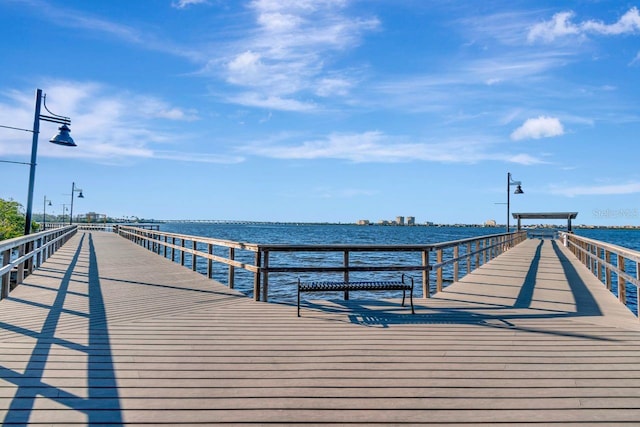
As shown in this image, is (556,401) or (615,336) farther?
(615,336)

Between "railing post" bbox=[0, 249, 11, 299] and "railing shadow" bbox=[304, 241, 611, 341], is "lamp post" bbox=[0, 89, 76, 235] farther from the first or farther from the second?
"railing shadow" bbox=[304, 241, 611, 341]

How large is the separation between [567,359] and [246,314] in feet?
12.7

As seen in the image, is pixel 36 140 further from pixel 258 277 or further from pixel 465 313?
pixel 465 313

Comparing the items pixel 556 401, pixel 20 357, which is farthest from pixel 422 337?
pixel 20 357

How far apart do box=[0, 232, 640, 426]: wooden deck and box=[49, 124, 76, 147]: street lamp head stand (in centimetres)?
560

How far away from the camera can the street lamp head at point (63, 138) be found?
11102 millimetres

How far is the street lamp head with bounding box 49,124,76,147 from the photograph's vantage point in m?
11.1

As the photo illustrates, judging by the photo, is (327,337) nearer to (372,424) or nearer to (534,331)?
(372,424)

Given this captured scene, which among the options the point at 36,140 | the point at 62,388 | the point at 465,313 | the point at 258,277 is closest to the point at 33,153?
the point at 36,140

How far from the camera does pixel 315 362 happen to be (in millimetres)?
3951

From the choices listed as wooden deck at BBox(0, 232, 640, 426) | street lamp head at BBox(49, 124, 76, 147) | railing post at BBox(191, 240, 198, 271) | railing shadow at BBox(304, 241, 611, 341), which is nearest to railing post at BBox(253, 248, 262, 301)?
wooden deck at BBox(0, 232, 640, 426)

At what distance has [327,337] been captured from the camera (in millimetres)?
4781

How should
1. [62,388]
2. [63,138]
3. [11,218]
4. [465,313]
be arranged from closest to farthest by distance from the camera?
[62,388]
[465,313]
[63,138]
[11,218]

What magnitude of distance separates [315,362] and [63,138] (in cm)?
1050
